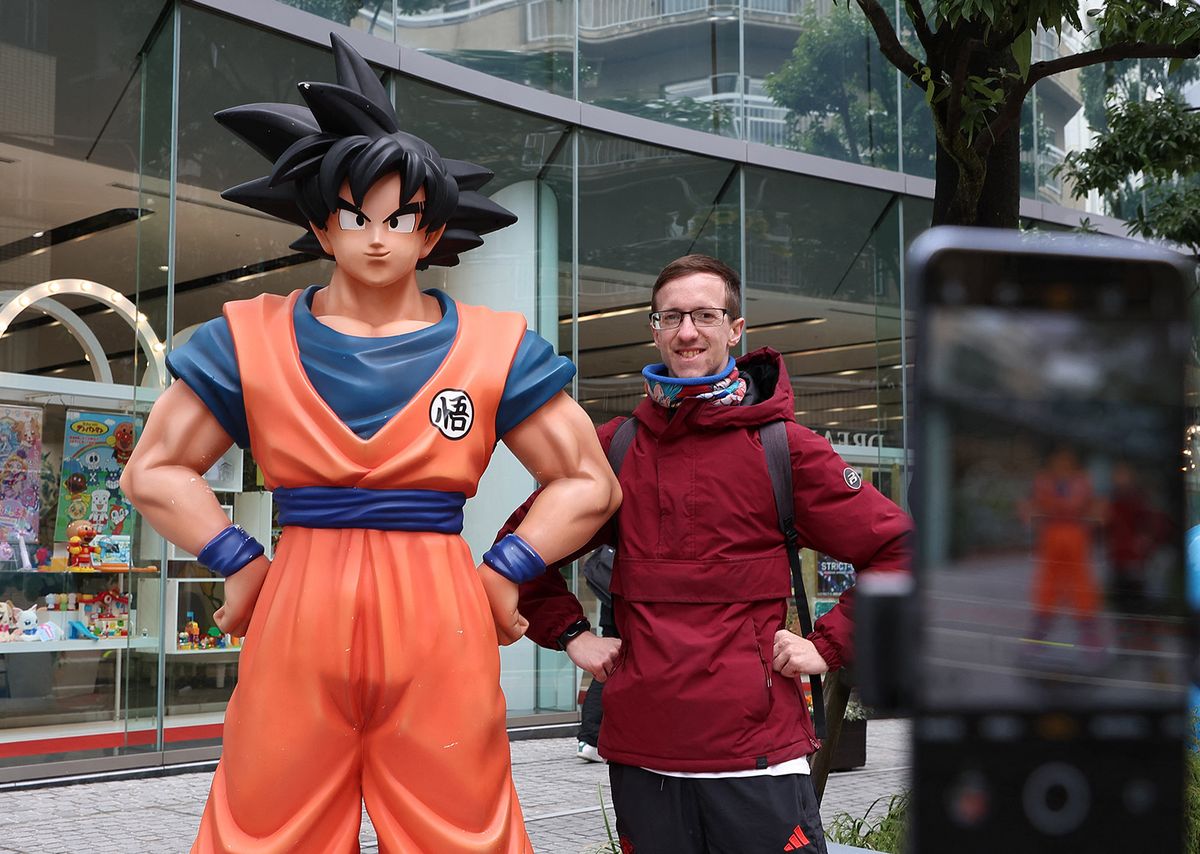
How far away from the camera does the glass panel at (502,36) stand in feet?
29.1

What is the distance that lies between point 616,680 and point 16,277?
227 inches

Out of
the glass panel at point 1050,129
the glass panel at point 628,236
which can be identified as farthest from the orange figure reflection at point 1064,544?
the glass panel at point 1050,129

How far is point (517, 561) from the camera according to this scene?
299 centimetres

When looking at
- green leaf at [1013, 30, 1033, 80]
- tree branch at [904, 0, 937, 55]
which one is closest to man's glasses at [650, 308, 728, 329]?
green leaf at [1013, 30, 1033, 80]

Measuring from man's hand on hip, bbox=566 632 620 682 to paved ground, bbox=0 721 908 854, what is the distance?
248 cm

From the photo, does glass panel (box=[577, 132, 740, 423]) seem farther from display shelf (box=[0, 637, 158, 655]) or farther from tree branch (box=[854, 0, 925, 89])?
tree branch (box=[854, 0, 925, 89])

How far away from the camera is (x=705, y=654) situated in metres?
2.75

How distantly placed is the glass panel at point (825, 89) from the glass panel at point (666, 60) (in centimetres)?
20

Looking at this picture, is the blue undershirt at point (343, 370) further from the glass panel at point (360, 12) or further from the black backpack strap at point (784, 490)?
the glass panel at point (360, 12)

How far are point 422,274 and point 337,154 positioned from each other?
19.9ft

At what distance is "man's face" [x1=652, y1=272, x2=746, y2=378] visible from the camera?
2947 millimetres

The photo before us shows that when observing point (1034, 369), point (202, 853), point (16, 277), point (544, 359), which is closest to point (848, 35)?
point (16, 277)

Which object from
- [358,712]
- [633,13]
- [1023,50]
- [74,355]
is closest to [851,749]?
[74,355]

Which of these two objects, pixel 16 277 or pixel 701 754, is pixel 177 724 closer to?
pixel 16 277
